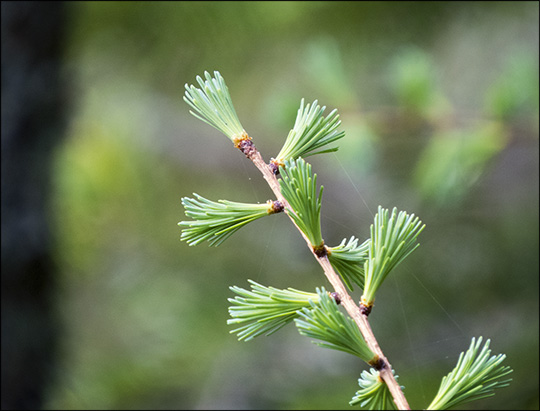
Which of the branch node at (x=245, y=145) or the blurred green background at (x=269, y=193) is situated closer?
the branch node at (x=245, y=145)

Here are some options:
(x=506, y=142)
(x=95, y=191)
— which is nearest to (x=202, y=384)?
(x=95, y=191)

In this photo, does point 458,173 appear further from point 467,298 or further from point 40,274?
point 40,274

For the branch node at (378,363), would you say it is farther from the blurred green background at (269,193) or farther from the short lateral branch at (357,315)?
the blurred green background at (269,193)

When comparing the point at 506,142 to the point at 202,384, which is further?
the point at 202,384

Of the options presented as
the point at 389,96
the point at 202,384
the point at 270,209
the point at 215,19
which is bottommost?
the point at 202,384

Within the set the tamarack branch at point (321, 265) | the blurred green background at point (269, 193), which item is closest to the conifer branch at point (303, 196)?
the tamarack branch at point (321, 265)

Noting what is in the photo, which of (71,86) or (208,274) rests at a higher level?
(71,86)

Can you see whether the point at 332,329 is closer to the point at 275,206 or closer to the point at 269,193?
the point at 275,206

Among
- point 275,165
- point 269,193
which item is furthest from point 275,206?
point 269,193
